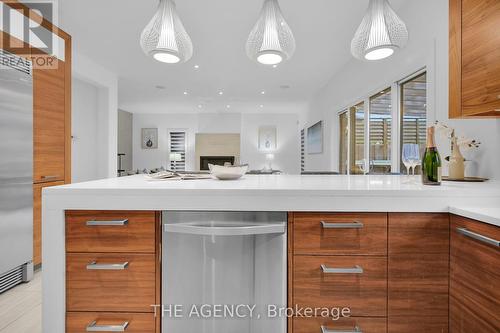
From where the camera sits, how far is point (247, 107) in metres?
8.64

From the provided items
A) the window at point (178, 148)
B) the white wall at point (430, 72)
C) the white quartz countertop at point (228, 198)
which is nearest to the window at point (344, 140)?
the white wall at point (430, 72)

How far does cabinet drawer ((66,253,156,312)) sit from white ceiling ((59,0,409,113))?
2605mm

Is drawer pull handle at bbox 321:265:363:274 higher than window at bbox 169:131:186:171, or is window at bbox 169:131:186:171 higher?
window at bbox 169:131:186:171

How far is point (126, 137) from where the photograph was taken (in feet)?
30.2

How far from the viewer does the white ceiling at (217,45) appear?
115 inches

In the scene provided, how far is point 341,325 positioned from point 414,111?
2.55m

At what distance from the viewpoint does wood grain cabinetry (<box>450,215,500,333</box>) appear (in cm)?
97

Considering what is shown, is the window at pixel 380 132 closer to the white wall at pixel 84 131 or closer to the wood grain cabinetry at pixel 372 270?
the wood grain cabinetry at pixel 372 270

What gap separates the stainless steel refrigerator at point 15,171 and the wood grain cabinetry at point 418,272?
2.89 metres

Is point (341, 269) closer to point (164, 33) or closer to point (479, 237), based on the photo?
point (479, 237)

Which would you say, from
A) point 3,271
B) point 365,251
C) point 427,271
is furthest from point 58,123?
point 427,271
